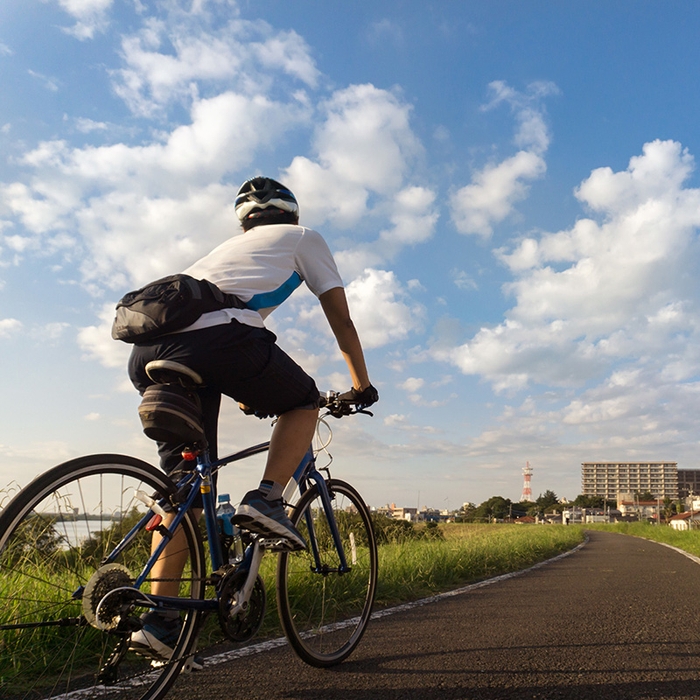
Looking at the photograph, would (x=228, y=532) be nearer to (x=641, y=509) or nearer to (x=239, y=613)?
(x=239, y=613)

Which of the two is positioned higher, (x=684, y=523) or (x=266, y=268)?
(x=266, y=268)

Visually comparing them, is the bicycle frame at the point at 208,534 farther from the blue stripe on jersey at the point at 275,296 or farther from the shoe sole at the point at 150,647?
the blue stripe on jersey at the point at 275,296

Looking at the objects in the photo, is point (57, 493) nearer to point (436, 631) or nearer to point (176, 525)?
point (176, 525)

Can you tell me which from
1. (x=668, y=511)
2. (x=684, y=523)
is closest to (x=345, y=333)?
(x=684, y=523)

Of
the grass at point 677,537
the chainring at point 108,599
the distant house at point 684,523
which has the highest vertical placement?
the chainring at point 108,599

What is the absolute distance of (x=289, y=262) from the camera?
271 centimetres

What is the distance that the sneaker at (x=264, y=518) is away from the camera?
97.1 inches

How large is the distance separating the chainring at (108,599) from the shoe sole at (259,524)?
47 centimetres

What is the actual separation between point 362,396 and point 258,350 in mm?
907

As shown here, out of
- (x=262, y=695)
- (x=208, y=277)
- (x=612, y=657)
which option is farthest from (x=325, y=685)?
(x=208, y=277)

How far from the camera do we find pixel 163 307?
2289 millimetres

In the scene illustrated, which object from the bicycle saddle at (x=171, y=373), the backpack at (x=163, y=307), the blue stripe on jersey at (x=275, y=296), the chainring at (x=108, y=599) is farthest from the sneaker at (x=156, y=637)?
the blue stripe on jersey at (x=275, y=296)

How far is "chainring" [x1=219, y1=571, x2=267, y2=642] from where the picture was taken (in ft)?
8.01

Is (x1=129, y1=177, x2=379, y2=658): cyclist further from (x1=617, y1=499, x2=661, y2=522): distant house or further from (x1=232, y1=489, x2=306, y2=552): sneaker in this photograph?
(x1=617, y1=499, x2=661, y2=522): distant house
